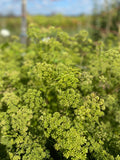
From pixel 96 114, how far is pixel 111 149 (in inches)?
20.7

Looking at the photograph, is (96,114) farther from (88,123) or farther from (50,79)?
(50,79)

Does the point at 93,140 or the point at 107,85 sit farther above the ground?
the point at 107,85

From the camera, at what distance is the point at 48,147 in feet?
5.98

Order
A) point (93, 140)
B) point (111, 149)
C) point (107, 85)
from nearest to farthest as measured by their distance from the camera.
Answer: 1. point (93, 140)
2. point (111, 149)
3. point (107, 85)

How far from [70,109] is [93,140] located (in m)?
0.44

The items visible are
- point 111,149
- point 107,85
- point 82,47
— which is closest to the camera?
point 111,149

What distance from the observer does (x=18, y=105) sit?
1.76 m

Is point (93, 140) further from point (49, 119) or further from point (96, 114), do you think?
point (49, 119)

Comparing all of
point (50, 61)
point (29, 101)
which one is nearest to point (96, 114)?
point (29, 101)

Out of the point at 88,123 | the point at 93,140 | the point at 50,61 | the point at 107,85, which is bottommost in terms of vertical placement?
the point at 93,140

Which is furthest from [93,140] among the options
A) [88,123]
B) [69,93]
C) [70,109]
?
[69,93]

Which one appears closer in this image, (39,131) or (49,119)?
(49,119)

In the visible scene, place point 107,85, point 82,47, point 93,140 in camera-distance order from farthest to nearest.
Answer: point 82,47 < point 107,85 < point 93,140

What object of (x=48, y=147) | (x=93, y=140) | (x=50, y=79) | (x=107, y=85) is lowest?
(x=48, y=147)
